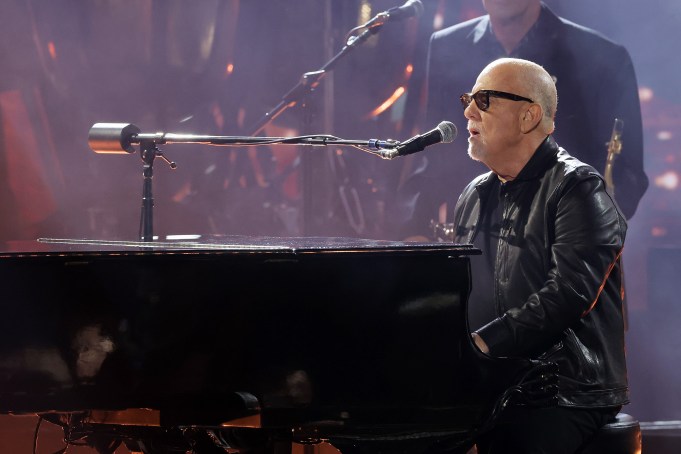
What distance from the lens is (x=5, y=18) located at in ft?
15.6

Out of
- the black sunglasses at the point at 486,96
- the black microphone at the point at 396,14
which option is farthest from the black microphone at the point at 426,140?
the black microphone at the point at 396,14

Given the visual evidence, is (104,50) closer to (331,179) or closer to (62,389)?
(331,179)

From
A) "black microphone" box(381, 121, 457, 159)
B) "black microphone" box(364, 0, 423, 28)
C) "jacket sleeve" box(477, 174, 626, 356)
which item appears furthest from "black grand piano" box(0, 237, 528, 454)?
"black microphone" box(364, 0, 423, 28)

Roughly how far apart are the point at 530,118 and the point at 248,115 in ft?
7.84

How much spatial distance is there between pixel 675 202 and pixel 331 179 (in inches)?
76.9

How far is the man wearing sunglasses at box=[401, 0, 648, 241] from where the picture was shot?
Result: 458 cm

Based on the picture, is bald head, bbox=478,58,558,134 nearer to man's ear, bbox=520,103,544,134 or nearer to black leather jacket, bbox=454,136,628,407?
man's ear, bbox=520,103,544,134

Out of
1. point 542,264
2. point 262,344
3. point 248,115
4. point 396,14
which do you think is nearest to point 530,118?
point 542,264

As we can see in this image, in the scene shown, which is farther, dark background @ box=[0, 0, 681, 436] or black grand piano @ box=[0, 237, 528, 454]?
dark background @ box=[0, 0, 681, 436]

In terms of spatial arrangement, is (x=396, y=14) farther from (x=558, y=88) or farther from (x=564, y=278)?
(x=564, y=278)

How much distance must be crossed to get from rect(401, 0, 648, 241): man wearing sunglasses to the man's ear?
1864mm

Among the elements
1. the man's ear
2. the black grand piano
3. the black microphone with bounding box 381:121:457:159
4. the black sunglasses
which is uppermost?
the black sunglasses

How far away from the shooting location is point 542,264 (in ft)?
8.52

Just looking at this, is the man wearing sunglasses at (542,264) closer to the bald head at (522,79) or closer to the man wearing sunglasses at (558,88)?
the bald head at (522,79)
